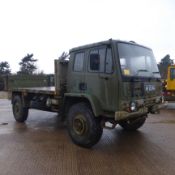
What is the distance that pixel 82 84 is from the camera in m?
5.71

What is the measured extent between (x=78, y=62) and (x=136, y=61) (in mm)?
1439

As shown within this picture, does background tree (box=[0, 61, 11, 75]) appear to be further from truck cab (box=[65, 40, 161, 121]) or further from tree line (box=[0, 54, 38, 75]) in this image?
truck cab (box=[65, 40, 161, 121])

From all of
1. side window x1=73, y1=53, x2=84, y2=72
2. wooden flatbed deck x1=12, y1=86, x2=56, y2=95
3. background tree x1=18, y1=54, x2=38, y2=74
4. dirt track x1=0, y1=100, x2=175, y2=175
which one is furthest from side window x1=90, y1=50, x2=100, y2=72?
background tree x1=18, y1=54, x2=38, y2=74

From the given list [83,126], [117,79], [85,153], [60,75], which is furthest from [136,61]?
[85,153]

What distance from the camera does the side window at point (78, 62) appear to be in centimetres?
581

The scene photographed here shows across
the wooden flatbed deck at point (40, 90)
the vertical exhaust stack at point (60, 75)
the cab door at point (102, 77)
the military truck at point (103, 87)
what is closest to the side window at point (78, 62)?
the military truck at point (103, 87)

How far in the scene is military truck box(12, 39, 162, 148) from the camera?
4.98 metres

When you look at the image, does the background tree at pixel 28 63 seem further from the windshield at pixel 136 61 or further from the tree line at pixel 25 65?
the windshield at pixel 136 61

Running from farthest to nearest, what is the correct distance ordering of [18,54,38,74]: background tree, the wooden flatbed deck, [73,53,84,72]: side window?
[18,54,38,74]: background tree
the wooden flatbed deck
[73,53,84,72]: side window

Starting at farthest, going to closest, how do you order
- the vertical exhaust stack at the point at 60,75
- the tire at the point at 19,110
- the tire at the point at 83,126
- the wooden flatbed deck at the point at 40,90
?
the tire at the point at 19,110
the wooden flatbed deck at the point at 40,90
the vertical exhaust stack at the point at 60,75
the tire at the point at 83,126

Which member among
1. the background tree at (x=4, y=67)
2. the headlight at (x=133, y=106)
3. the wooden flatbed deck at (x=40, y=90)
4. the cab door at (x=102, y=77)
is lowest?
the headlight at (x=133, y=106)

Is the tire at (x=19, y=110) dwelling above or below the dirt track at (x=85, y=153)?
above

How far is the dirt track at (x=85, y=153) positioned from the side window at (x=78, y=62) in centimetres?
187

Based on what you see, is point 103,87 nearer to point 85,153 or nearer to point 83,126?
point 83,126
